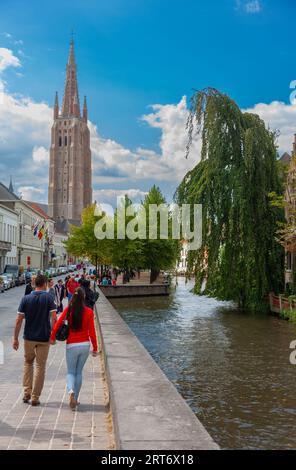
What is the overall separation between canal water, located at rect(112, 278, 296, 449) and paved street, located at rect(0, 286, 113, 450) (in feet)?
7.48

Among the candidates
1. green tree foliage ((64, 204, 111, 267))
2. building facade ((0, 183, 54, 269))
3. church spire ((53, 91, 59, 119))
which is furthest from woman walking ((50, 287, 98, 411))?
church spire ((53, 91, 59, 119))

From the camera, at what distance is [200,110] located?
29609 millimetres

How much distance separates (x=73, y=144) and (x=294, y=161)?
498ft

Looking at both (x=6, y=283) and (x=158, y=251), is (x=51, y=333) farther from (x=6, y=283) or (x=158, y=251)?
(x=158, y=251)

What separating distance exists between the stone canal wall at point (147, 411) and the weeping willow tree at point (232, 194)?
20619mm

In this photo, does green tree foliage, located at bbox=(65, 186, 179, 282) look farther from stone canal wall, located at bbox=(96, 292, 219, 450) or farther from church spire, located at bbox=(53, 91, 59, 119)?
church spire, located at bbox=(53, 91, 59, 119)

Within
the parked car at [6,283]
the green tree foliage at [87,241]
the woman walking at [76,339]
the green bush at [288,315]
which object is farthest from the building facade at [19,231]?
the woman walking at [76,339]

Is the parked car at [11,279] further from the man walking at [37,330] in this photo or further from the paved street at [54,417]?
the man walking at [37,330]

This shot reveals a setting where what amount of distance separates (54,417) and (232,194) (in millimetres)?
23571

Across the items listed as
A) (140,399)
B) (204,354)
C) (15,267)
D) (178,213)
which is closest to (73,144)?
(15,267)

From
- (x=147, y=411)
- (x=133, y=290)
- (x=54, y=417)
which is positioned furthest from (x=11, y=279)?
(x=147, y=411)

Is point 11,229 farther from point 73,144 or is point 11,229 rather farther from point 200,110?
point 73,144

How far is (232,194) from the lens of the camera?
2969cm
